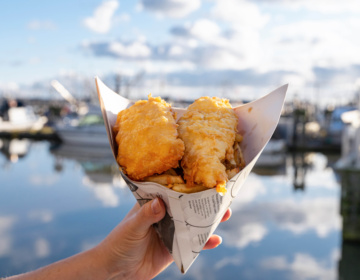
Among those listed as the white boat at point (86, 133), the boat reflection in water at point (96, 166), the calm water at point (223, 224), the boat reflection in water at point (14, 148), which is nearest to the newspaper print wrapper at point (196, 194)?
the calm water at point (223, 224)

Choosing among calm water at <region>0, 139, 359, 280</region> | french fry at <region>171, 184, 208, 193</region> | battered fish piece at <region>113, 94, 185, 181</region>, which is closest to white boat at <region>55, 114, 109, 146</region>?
calm water at <region>0, 139, 359, 280</region>

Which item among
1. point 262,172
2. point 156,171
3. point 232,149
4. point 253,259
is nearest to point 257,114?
point 232,149

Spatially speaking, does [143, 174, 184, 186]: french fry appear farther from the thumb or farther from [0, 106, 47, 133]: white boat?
[0, 106, 47, 133]: white boat

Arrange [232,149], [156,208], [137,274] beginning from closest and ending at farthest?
[156,208] → [232,149] → [137,274]

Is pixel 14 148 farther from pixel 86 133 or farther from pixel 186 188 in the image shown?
pixel 186 188

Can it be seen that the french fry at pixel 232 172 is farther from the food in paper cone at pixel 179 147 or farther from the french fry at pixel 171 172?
the french fry at pixel 171 172

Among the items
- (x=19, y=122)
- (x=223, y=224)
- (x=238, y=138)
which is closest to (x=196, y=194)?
(x=238, y=138)

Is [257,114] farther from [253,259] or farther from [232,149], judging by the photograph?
[253,259]
